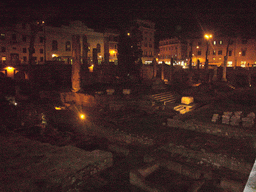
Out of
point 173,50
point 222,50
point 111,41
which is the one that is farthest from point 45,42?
point 222,50

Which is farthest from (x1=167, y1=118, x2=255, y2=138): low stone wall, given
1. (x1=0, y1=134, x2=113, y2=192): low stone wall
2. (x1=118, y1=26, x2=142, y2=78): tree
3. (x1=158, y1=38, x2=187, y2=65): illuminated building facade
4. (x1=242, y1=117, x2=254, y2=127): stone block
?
(x1=158, y1=38, x2=187, y2=65): illuminated building facade

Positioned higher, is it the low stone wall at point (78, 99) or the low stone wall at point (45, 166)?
the low stone wall at point (78, 99)

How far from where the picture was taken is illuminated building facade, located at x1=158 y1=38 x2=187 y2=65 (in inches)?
2086

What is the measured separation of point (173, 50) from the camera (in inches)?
2192

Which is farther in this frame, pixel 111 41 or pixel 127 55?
pixel 111 41

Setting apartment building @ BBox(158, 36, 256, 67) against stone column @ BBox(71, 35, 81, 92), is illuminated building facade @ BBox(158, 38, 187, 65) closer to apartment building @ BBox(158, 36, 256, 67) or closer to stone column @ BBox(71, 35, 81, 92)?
apartment building @ BBox(158, 36, 256, 67)

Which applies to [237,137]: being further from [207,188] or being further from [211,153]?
[207,188]

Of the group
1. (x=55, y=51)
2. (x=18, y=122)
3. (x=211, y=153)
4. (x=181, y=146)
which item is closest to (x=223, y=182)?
(x=211, y=153)

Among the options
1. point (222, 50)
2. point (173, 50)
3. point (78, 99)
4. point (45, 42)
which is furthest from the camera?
point (173, 50)

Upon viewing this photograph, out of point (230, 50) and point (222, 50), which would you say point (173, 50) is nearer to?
point (222, 50)

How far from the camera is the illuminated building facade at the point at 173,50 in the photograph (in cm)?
5298

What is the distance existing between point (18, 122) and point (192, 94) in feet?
51.0

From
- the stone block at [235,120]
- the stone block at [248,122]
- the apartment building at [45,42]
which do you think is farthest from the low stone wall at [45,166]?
the apartment building at [45,42]

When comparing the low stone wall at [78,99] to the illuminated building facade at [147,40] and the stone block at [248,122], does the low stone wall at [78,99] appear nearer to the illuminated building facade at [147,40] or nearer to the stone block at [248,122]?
the stone block at [248,122]
